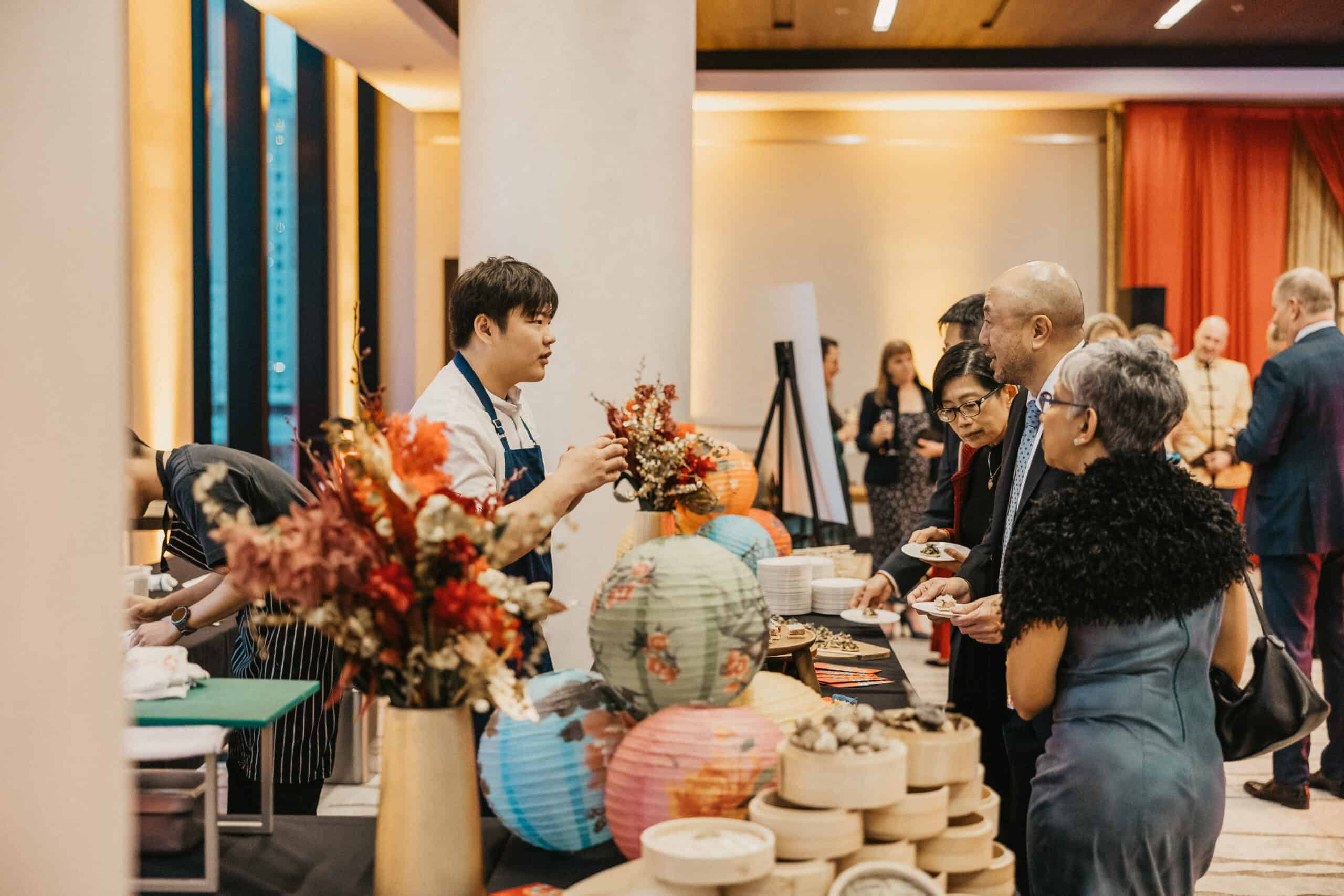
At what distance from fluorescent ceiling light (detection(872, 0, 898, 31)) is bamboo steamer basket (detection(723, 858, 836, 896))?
21.7 ft

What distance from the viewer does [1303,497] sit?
149 inches

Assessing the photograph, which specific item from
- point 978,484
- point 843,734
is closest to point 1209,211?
point 978,484

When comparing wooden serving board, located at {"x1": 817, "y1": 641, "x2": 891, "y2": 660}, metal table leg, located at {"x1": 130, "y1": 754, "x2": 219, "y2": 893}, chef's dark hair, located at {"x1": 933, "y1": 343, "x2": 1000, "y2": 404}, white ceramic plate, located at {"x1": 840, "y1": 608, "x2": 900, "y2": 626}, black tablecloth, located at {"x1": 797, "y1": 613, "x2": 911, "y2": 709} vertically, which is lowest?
black tablecloth, located at {"x1": 797, "y1": 613, "x2": 911, "y2": 709}

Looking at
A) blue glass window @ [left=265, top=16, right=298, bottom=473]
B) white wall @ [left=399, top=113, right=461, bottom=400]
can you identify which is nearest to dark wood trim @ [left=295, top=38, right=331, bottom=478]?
blue glass window @ [left=265, top=16, right=298, bottom=473]

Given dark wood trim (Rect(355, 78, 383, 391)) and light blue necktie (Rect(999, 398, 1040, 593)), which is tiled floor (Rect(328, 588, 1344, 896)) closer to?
light blue necktie (Rect(999, 398, 1040, 593))

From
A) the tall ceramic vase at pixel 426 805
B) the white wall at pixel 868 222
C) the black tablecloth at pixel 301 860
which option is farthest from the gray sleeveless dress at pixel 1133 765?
the white wall at pixel 868 222

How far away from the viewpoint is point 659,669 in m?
1.27

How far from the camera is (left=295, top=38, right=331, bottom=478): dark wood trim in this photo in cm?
766

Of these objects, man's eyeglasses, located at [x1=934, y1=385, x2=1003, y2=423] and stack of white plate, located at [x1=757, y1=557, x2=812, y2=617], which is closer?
man's eyeglasses, located at [x1=934, y1=385, x2=1003, y2=423]

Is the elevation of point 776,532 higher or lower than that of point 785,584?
higher

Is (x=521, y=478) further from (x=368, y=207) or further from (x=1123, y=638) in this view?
(x=368, y=207)

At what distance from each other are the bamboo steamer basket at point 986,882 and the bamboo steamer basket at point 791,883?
0.56 feet

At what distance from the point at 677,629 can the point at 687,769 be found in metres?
0.18

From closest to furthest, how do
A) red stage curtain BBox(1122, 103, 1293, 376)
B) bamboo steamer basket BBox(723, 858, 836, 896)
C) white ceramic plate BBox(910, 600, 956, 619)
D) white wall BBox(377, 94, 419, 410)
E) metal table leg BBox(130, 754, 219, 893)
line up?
bamboo steamer basket BBox(723, 858, 836, 896) < metal table leg BBox(130, 754, 219, 893) < white ceramic plate BBox(910, 600, 956, 619) < red stage curtain BBox(1122, 103, 1293, 376) < white wall BBox(377, 94, 419, 410)
